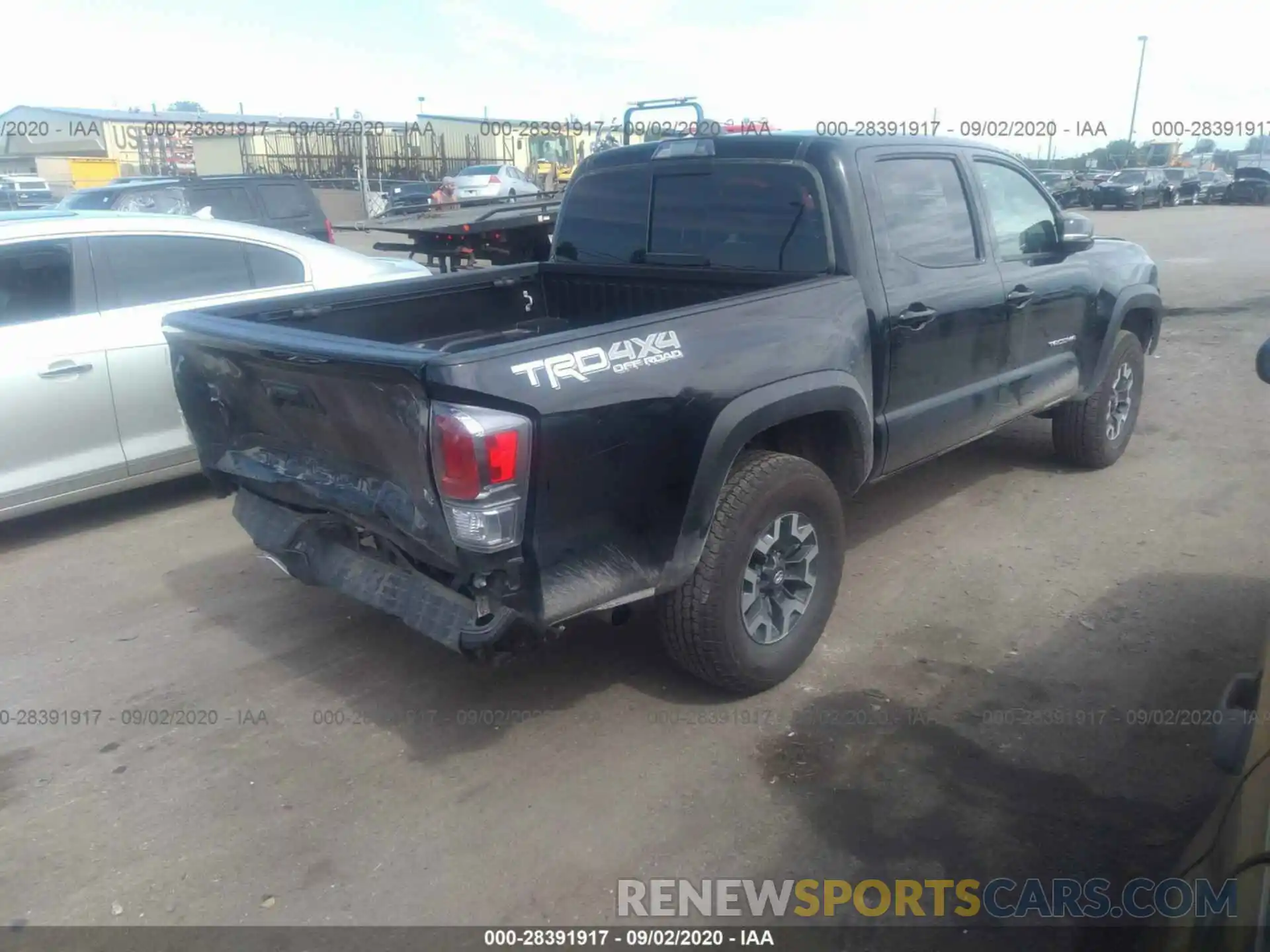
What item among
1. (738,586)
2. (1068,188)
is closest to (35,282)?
(738,586)

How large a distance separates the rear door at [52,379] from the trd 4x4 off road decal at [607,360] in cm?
353

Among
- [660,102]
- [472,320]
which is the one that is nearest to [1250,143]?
[660,102]

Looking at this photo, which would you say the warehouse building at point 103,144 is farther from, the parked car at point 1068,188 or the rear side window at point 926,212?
the rear side window at point 926,212

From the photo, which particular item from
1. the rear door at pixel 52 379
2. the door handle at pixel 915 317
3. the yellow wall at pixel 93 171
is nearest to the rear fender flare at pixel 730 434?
the door handle at pixel 915 317

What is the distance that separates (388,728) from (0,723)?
1.51m

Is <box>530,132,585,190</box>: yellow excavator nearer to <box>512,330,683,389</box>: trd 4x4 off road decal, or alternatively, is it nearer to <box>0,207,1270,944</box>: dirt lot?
<box>0,207,1270,944</box>: dirt lot

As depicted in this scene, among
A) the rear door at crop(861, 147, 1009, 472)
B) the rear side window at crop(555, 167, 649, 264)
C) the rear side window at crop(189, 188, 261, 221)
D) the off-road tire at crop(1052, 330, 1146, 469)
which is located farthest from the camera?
the rear side window at crop(189, 188, 261, 221)

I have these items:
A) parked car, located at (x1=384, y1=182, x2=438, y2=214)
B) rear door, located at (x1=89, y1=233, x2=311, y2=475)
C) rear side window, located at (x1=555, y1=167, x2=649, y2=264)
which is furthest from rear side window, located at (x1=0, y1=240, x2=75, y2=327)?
parked car, located at (x1=384, y1=182, x2=438, y2=214)

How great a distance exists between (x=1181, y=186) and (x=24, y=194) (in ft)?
127

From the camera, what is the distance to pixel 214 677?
404 cm

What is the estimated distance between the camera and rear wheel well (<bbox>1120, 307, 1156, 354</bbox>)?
20.7ft

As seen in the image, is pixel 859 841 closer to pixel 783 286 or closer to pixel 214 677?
pixel 783 286

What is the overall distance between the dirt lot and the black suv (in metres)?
6.41

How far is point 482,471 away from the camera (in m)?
2.82
